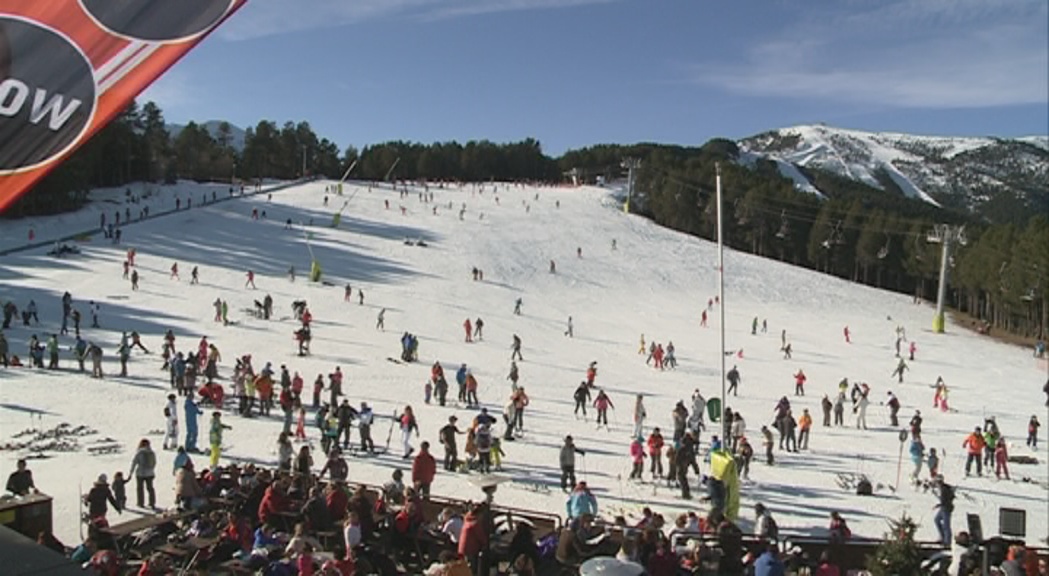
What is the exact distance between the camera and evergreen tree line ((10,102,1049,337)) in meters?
65.0

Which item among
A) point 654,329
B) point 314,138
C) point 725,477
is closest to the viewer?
point 725,477

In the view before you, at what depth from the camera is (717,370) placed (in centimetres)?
3319

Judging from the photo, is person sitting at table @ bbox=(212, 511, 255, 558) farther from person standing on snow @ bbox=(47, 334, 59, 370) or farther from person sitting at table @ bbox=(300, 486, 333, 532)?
person standing on snow @ bbox=(47, 334, 59, 370)

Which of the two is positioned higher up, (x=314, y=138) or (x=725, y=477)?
(x=314, y=138)

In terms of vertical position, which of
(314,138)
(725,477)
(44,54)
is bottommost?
(725,477)

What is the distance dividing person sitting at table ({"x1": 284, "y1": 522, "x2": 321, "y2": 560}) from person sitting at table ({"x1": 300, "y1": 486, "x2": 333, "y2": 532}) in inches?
32.1

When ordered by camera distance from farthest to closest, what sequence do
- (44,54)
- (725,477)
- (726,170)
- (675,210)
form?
(726,170)
(675,210)
(725,477)
(44,54)

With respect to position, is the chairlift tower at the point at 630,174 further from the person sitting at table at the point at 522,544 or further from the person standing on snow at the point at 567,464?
the person sitting at table at the point at 522,544

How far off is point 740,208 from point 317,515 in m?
84.1

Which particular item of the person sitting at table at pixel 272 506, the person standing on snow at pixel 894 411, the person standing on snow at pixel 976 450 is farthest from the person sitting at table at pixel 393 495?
the person standing on snow at pixel 894 411

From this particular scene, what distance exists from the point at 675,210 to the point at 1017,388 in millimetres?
62355

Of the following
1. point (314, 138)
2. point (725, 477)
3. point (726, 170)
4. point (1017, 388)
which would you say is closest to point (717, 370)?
point (1017, 388)

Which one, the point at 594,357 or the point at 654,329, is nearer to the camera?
the point at 594,357

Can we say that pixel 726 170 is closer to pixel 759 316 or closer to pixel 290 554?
pixel 759 316
